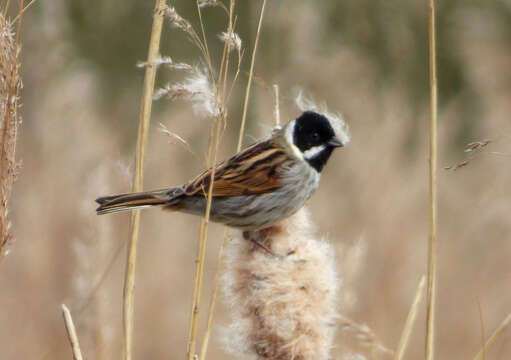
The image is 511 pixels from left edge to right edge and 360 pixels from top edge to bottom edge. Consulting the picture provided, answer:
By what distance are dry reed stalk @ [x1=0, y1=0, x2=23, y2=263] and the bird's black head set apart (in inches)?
64.7

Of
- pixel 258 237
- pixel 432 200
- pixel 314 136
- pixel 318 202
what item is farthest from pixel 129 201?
pixel 318 202

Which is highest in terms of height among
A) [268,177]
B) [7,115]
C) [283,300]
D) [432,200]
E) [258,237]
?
[7,115]

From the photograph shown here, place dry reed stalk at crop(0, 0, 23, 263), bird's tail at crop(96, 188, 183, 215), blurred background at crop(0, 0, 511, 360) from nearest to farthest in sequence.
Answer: dry reed stalk at crop(0, 0, 23, 263), bird's tail at crop(96, 188, 183, 215), blurred background at crop(0, 0, 511, 360)

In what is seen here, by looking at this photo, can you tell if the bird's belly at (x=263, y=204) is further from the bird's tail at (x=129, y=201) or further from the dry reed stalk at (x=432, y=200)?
the dry reed stalk at (x=432, y=200)

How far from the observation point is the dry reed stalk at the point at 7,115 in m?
1.65

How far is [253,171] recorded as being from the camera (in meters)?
3.28

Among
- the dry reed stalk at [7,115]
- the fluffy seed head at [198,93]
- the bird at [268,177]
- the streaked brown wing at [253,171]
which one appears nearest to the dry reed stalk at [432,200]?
the fluffy seed head at [198,93]

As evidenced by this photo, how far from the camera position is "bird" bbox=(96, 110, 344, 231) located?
3.11 m

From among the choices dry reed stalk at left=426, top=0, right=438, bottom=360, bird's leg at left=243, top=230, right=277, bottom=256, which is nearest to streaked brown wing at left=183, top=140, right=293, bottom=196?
bird's leg at left=243, top=230, right=277, bottom=256

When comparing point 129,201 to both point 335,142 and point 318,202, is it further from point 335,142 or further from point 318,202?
point 318,202

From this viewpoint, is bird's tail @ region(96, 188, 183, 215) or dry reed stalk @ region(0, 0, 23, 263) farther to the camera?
bird's tail @ region(96, 188, 183, 215)

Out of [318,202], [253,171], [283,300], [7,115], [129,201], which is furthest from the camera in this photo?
[318,202]

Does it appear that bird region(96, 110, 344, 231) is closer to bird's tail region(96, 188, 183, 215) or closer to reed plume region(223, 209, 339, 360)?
bird's tail region(96, 188, 183, 215)

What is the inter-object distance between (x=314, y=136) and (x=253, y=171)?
316mm
